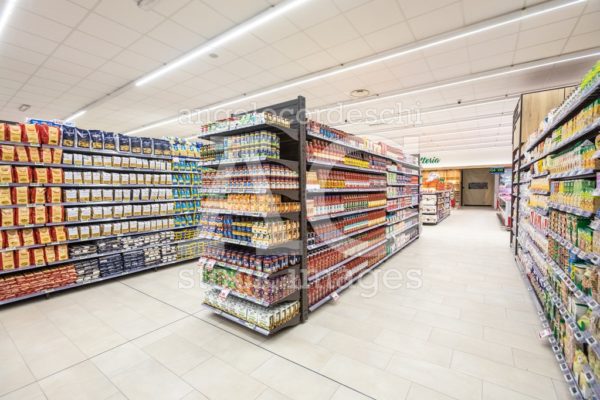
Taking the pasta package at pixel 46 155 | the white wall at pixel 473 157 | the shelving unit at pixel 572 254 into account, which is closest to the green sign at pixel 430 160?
the white wall at pixel 473 157

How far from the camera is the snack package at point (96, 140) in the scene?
14.0 ft

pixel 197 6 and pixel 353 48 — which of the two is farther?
pixel 353 48

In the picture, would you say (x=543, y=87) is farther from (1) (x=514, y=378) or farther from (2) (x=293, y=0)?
(1) (x=514, y=378)

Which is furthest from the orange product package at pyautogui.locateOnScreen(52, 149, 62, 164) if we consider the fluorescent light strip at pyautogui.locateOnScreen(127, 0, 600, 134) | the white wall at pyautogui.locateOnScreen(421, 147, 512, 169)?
the white wall at pyautogui.locateOnScreen(421, 147, 512, 169)

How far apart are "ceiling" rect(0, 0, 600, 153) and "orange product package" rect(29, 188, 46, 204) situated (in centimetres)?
279

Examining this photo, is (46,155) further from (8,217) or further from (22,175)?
(8,217)

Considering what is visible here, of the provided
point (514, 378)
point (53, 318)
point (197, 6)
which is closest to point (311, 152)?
point (514, 378)

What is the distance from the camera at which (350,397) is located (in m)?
1.93

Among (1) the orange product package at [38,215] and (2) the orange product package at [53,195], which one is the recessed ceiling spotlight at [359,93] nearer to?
(2) the orange product package at [53,195]

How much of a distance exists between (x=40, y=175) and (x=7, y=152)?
42 centimetres

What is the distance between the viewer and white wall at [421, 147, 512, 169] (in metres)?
18.1

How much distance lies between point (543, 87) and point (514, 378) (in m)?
7.96

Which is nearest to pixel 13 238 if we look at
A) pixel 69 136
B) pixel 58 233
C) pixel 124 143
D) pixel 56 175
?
pixel 58 233

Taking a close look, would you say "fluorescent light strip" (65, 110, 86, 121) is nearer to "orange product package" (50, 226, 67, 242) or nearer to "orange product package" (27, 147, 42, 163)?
"orange product package" (27, 147, 42, 163)
